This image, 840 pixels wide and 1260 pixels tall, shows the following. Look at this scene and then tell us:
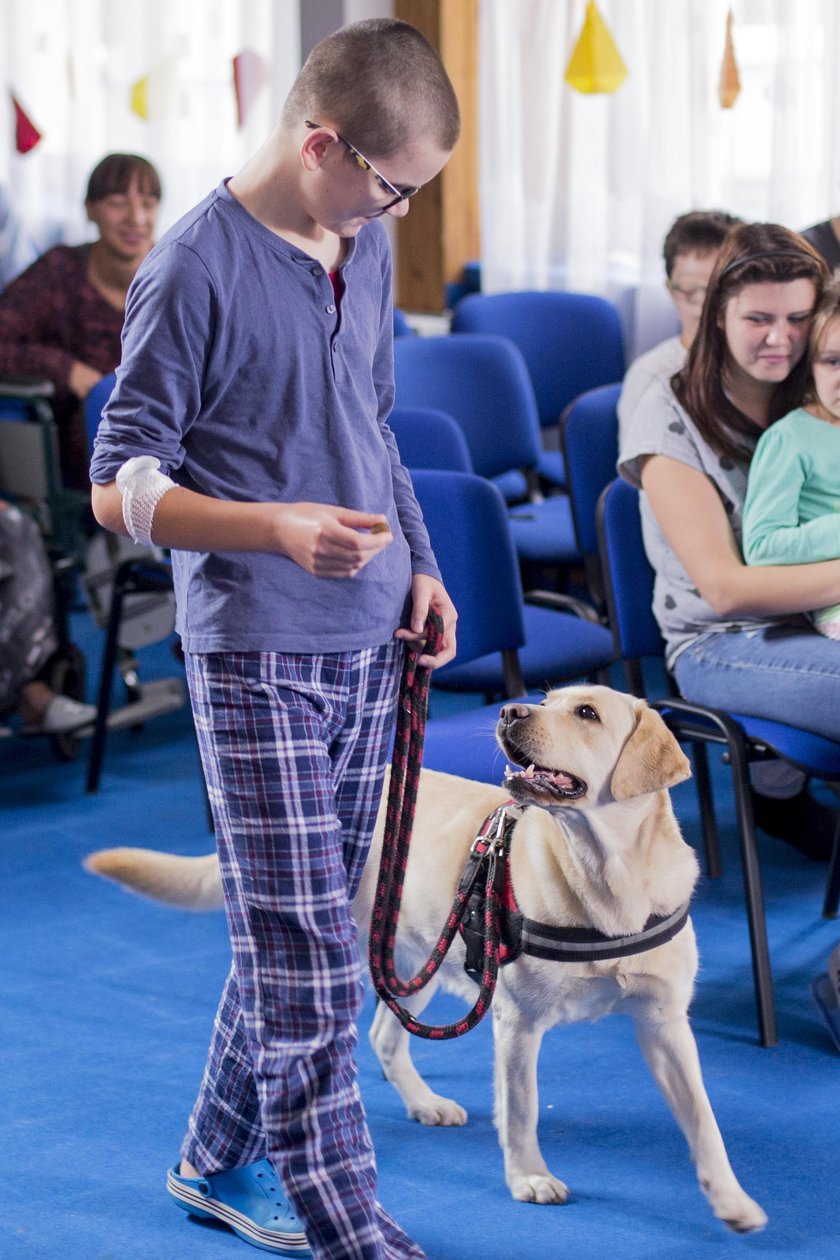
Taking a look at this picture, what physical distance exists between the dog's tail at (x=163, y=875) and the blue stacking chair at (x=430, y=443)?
1.55 meters

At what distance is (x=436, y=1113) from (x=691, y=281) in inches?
87.2

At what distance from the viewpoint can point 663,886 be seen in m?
2.03

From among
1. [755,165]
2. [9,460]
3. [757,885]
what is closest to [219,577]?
[757,885]

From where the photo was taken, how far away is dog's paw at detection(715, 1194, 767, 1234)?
6.45 feet

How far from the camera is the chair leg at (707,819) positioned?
3221 millimetres

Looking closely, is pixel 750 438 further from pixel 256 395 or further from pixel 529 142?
pixel 529 142

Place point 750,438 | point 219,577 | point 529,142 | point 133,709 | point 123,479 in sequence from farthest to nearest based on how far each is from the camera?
point 529,142 < point 133,709 < point 750,438 < point 219,577 < point 123,479

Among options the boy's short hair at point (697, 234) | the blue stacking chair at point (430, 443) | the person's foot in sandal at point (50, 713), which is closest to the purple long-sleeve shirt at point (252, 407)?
the blue stacking chair at point (430, 443)

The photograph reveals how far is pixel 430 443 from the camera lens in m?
3.52

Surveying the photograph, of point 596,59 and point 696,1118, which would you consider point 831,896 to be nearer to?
point 696,1118

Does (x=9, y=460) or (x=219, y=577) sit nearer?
(x=219, y=577)

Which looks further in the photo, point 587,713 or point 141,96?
point 141,96

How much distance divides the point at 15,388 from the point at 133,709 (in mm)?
950

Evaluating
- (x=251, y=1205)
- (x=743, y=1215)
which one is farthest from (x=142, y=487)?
(x=743, y=1215)
